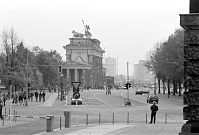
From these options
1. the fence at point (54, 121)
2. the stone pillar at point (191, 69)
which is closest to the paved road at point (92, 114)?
the fence at point (54, 121)

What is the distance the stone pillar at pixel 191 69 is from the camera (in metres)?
9.84

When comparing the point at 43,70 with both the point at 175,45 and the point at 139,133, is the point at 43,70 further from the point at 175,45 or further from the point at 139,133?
the point at 139,133

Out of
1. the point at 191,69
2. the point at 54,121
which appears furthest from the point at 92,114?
the point at 191,69

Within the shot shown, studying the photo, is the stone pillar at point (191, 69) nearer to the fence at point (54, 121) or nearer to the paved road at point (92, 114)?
the fence at point (54, 121)

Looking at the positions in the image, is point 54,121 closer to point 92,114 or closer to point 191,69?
point 92,114

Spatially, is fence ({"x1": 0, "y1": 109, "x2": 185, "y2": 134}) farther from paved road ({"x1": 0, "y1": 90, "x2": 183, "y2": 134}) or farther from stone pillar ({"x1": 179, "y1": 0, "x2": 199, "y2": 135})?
stone pillar ({"x1": 179, "y1": 0, "x2": 199, "y2": 135})

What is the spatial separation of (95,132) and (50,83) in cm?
13057

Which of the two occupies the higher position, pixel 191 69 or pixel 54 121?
pixel 191 69

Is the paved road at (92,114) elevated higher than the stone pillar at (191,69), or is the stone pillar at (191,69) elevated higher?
the stone pillar at (191,69)

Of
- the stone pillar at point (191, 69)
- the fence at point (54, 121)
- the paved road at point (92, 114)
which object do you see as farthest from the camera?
the paved road at point (92, 114)

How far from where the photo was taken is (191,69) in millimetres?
9852

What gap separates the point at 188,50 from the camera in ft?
32.4

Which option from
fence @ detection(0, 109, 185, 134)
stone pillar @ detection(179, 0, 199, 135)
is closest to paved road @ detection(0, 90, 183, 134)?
fence @ detection(0, 109, 185, 134)

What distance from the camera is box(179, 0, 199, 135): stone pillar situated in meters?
9.84
